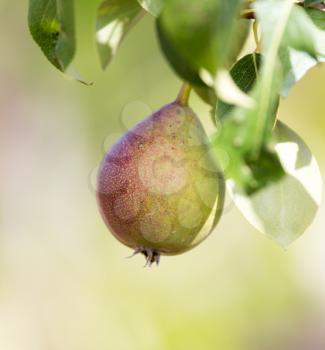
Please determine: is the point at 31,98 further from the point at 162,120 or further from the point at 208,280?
the point at 162,120

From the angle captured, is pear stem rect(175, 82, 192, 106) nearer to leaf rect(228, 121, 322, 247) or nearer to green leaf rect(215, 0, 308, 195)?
leaf rect(228, 121, 322, 247)

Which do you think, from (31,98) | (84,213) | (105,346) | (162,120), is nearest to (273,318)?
(105,346)

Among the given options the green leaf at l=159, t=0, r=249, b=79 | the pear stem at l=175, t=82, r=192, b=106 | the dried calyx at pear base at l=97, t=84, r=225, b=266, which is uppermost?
the green leaf at l=159, t=0, r=249, b=79

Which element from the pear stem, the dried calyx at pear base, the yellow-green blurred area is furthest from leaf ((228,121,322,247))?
the yellow-green blurred area

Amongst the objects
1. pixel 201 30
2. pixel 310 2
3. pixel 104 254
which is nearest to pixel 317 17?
pixel 310 2

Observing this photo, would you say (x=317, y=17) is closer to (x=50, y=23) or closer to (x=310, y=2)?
(x=310, y=2)

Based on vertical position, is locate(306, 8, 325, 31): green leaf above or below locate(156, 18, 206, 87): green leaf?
below

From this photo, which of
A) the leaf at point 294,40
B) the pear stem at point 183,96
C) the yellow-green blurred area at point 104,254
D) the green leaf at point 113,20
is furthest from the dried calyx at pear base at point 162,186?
the yellow-green blurred area at point 104,254
